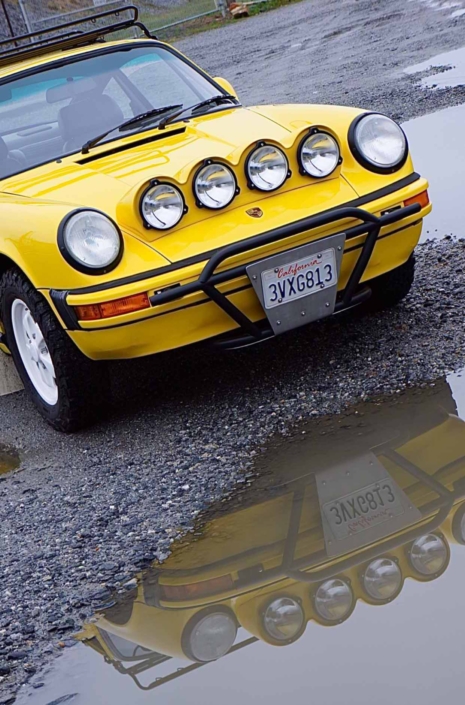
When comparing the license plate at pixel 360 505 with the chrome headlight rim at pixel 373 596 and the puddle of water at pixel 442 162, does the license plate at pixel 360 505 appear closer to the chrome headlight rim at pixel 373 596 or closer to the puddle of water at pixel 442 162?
the chrome headlight rim at pixel 373 596

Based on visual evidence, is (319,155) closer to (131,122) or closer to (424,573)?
(131,122)

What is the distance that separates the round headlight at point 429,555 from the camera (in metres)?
2.66

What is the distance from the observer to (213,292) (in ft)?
12.5

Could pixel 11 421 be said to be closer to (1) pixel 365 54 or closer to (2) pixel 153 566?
(2) pixel 153 566

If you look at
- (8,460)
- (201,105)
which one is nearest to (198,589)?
(8,460)

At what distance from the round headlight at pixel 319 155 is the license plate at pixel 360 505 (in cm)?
129

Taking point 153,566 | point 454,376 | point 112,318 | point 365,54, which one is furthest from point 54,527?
point 365,54

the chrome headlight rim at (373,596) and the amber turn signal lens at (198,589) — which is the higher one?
the chrome headlight rim at (373,596)

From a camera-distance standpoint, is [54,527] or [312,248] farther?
[312,248]

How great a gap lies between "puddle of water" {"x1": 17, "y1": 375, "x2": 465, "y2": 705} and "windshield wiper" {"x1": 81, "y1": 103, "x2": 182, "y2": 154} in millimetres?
1987

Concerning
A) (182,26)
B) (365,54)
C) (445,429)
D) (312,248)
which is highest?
(312,248)

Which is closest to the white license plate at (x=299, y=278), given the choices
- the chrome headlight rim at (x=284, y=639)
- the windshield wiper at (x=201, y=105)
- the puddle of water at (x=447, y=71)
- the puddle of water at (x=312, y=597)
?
the puddle of water at (x=312, y=597)

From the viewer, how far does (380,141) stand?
431 cm

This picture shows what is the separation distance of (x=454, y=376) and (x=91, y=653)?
72.2 inches
